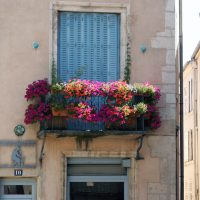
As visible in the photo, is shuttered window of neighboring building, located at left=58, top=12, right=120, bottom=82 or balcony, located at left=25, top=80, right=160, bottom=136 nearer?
balcony, located at left=25, top=80, right=160, bottom=136

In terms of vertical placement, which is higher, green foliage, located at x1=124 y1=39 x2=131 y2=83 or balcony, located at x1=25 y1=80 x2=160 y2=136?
green foliage, located at x1=124 y1=39 x2=131 y2=83

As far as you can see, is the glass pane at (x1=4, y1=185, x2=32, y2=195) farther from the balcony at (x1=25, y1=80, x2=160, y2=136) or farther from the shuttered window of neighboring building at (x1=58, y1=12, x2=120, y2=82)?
the shuttered window of neighboring building at (x1=58, y1=12, x2=120, y2=82)

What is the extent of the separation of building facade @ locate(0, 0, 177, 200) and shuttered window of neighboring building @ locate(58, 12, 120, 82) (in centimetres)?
2

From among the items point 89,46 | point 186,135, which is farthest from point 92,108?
point 186,135

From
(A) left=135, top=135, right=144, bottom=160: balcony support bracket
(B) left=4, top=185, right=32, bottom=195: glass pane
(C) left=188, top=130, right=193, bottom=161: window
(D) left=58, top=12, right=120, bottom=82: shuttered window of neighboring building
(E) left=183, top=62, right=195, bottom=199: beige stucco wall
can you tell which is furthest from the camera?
(C) left=188, top=130, right=193, bottom=161: window

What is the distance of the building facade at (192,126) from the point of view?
28.5 meters

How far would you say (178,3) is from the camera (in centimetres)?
1614

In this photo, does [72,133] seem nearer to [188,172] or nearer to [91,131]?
[91,131]

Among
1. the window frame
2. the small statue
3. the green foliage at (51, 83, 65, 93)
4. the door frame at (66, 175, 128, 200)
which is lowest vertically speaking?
the door frame at (66, 175, 128, 200)

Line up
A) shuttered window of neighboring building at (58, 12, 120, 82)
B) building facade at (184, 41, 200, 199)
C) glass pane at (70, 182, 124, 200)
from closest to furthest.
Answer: glass pane at (70, 182, 124, 200) → shuttered window of neighboring building at (58, 12, 120, 82) → building facade at (184, 41, 200, 199)

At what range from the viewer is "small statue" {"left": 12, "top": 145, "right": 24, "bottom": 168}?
1462cm

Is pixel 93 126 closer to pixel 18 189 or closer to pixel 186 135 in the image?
pixel 18 189

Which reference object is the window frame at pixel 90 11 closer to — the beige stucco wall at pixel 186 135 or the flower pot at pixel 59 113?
the flower pot at pixel 59 113


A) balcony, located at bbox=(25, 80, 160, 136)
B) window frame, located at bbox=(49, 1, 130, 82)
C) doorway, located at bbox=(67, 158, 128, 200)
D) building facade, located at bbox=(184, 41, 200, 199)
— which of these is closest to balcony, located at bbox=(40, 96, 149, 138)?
balcony, located at bbox=(25, 80, 160, 136)
